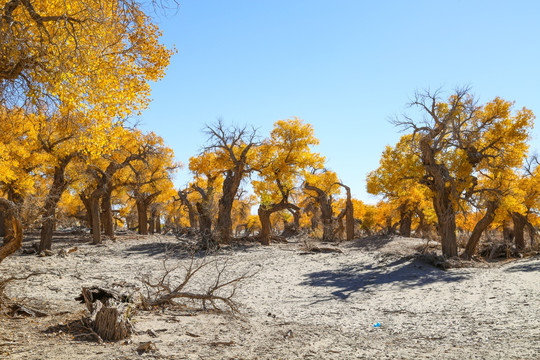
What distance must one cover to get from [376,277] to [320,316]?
17.4 ft

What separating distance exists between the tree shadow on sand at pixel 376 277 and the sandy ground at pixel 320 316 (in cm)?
3

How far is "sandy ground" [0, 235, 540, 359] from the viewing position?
6.22 m

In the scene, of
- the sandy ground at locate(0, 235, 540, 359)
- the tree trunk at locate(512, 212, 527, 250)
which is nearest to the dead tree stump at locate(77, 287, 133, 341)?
the sandy ground at locate(0, 235, 540, 359)

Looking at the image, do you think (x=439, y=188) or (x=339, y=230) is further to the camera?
(x=339, y=230)

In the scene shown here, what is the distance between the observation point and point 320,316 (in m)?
9.08

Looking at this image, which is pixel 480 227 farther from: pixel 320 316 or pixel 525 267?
pixel 320 316

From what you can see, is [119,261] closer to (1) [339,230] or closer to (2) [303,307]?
(2) [303,307]

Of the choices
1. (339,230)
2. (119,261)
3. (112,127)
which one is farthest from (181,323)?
(339,230)

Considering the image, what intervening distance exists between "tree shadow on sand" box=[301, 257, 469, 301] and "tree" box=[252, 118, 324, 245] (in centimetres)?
1019

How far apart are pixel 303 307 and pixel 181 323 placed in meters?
3.30

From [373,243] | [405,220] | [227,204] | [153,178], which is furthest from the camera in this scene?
[405,220]

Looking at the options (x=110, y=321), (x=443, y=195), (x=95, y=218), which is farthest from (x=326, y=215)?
(x=110, y=321)

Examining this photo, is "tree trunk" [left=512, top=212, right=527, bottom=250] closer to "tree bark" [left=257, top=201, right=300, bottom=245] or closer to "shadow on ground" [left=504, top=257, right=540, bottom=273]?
"shadow on ground" [left=504, top=257, right=540, bottom=273]

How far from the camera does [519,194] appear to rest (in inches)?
768
